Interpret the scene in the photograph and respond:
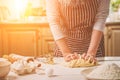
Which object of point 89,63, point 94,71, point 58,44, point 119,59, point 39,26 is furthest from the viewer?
point 39,26

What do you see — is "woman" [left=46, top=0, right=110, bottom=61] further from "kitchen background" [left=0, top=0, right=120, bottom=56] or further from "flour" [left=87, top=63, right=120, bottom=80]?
"kitchen background" [left=0, top=0, right=120, bottom=56]

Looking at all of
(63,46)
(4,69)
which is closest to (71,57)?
(63,46)

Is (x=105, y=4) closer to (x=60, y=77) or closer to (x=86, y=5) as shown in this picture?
(x=86, y=5)

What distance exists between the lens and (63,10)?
1.94 meters

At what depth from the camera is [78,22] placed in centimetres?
198

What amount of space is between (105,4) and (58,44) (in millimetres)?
365

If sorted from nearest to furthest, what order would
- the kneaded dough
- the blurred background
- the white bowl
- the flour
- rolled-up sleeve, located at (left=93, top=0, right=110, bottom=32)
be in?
the flour < the white bowl < the kneaded dough < rolled-up sleeve, located at (left=93, top=0, right=110, bottom=32) < the blurred background

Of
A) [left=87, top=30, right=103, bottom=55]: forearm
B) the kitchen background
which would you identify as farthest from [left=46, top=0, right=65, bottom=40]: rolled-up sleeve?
the kitchen background

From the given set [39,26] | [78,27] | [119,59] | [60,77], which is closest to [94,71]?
[60,77]

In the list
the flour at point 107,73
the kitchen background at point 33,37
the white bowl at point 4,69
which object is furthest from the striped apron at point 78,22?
the kitchen background at point 33,37

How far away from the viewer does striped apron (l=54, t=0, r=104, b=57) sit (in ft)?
6.32

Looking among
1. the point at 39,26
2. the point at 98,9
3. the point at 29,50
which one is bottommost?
the point at 29,50

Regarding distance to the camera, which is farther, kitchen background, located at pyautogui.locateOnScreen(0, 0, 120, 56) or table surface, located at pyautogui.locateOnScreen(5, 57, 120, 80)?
kitchen background, located at pyautogui.locateOnScreen(0, 0, 120, 56)

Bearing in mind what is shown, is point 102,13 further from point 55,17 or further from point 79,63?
point 79,63
